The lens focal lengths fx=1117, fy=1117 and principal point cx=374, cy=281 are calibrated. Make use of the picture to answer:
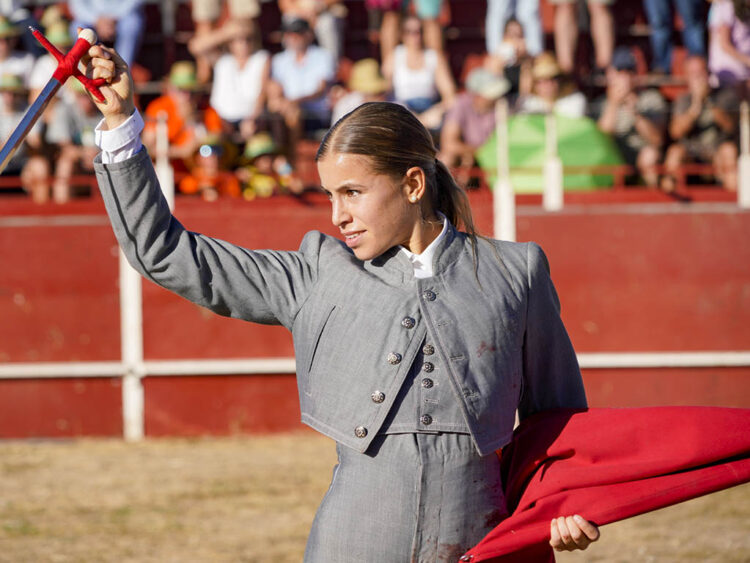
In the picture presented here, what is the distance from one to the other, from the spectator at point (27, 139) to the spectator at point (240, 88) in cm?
122

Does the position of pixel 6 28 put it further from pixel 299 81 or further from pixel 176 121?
pixel 299 81

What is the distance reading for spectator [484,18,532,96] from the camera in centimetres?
748

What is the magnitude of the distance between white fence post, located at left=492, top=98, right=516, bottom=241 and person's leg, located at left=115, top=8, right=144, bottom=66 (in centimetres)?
290

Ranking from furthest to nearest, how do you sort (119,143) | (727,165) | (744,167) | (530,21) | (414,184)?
(530,21) < (727,165) < (744,167) < (414,184) < (119,143)

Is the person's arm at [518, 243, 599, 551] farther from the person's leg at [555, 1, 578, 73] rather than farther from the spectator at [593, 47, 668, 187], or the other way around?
the person's leg at [555, 1, 578, 73]

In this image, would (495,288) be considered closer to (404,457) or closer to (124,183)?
(404,457)

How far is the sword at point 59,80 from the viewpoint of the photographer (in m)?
1.95

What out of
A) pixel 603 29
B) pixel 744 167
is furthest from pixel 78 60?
pixel 603 29

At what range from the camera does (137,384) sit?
704cm

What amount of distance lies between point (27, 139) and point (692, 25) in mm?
4696

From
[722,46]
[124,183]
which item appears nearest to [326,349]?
[124,183]

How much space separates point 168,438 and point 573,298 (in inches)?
106

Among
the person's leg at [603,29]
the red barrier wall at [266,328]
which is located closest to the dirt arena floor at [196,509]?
the red barrier wall at [266,328]

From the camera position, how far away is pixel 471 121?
7.29 metres
